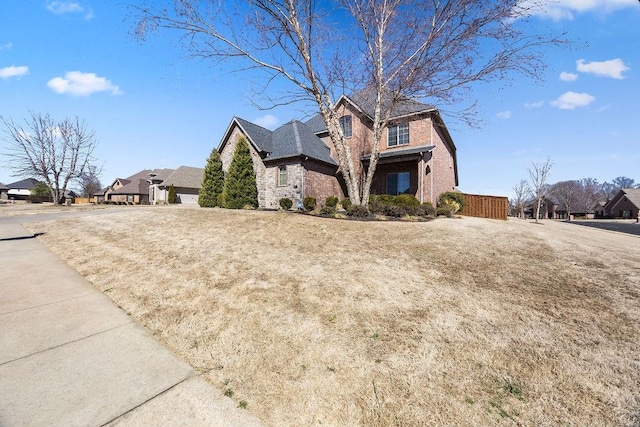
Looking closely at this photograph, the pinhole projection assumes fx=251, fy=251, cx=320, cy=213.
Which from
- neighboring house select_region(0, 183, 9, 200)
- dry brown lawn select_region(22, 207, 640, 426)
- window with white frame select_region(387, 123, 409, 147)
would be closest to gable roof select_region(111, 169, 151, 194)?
window with white frame select_region(387, 123, 409, 147)

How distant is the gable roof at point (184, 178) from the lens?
33.3 meters

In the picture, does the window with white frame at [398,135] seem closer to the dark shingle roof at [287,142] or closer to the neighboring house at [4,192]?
the dark shingle roof at [287,142]

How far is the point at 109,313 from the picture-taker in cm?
399

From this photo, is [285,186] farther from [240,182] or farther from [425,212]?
[425,212]

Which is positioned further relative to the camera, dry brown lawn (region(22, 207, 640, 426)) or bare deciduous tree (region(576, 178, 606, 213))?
bare deciduous tree (region(576, 178, 606, 213))

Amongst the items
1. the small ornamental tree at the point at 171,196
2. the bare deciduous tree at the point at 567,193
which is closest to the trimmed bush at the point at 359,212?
the small ornamental tree at the point at 171,196

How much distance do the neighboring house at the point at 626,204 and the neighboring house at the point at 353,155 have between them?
5375 centimetres

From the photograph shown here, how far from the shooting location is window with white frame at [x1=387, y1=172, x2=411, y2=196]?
18.5 m

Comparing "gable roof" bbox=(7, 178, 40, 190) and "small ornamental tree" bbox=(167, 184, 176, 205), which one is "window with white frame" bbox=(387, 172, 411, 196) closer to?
"small ornamental tree" bbox=(167, 184, 176, 205)

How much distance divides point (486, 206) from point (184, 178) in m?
35.6

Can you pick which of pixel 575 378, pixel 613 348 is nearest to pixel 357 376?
pixel 575 378

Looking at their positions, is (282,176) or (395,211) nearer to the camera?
(395,211)

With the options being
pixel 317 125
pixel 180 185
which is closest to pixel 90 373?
pixel 317 125

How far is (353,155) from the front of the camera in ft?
65.3
